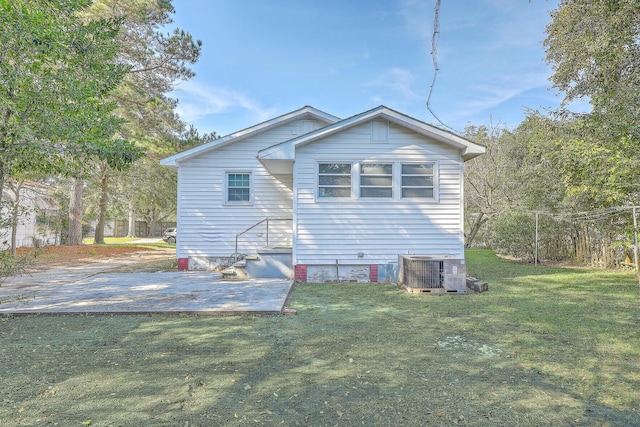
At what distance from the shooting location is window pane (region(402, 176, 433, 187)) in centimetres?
889

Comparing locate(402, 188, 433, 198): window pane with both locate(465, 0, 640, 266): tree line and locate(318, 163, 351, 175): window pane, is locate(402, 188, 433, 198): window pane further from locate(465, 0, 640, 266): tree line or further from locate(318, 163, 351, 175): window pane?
locate(465, 0, 640, 266): tree line

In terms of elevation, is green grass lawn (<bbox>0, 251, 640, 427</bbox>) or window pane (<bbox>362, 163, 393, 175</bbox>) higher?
window pane (<bbox>362, 163, 393, 175</bbox>)

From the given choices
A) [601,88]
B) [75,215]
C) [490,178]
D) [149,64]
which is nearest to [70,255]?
[75,215]

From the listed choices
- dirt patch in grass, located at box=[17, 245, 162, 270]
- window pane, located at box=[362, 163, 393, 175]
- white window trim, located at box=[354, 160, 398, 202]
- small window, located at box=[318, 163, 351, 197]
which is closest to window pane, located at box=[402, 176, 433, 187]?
white window trim, located at box=[354, 160, 398, 202]

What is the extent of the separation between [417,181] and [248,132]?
5.42 m

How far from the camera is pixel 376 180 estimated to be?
8.88 metres

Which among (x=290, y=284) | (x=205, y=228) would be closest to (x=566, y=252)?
(x=290, y=284)

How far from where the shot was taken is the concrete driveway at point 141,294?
5.65 metres

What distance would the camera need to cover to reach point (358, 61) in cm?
1309

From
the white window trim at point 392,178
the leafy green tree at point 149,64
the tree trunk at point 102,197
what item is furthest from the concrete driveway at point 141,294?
the tree trunk at point 102,197

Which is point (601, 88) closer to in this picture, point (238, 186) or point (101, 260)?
point (238, 186)

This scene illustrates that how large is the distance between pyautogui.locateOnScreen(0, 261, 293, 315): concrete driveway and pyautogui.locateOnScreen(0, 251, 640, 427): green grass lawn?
0.42 m

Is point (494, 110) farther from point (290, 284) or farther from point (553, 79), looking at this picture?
point (290, 284)

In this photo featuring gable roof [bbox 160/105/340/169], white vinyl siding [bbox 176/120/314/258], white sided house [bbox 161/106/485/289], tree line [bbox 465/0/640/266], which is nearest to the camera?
tree line [bbox 465/0/640/266]
